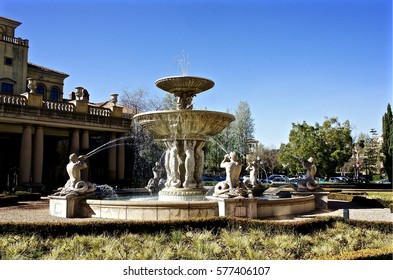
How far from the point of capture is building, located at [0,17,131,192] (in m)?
27.4

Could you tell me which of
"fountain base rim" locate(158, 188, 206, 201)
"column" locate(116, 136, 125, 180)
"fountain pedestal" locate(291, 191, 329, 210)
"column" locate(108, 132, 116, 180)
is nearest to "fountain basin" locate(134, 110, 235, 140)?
"fountain base rim" locate(158, 188, 206, 201)

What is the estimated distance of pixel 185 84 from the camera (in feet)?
55.2

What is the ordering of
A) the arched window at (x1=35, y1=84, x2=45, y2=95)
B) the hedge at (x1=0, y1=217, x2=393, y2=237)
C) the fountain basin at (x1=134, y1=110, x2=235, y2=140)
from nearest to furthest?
the hedge at (x1=0, y1=217, x2=393, y2=237) < the fountain basin at (x1=134, y1=110, x2=235, y2=140) < the arched window at (x1=35, y1=84, x2=45, y2=95)

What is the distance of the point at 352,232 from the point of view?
10281mm

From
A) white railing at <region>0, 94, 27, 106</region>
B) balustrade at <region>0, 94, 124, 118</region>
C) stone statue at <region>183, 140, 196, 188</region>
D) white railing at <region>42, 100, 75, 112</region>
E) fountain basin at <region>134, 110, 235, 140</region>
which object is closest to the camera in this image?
fountain basin at <region>134, 110, 235, 140</region>

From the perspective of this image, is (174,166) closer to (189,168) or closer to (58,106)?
(189,168)

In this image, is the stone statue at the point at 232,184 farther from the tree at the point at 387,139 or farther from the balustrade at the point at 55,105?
the tree at the point at 387,139

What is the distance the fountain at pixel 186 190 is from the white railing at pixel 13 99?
50.5ft

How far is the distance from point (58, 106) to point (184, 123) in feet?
58.3

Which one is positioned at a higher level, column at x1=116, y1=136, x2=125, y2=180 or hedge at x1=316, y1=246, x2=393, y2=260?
column at x1=116, y1=136, x2=125, y2=180

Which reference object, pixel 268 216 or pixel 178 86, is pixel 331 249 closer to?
pixel 268 216

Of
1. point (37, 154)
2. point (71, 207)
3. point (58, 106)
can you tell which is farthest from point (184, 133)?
point (58, 106)

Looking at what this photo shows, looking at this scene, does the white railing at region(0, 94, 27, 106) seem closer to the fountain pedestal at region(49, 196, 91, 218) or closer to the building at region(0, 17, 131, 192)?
the building at region(0, 17, 131, 192)
